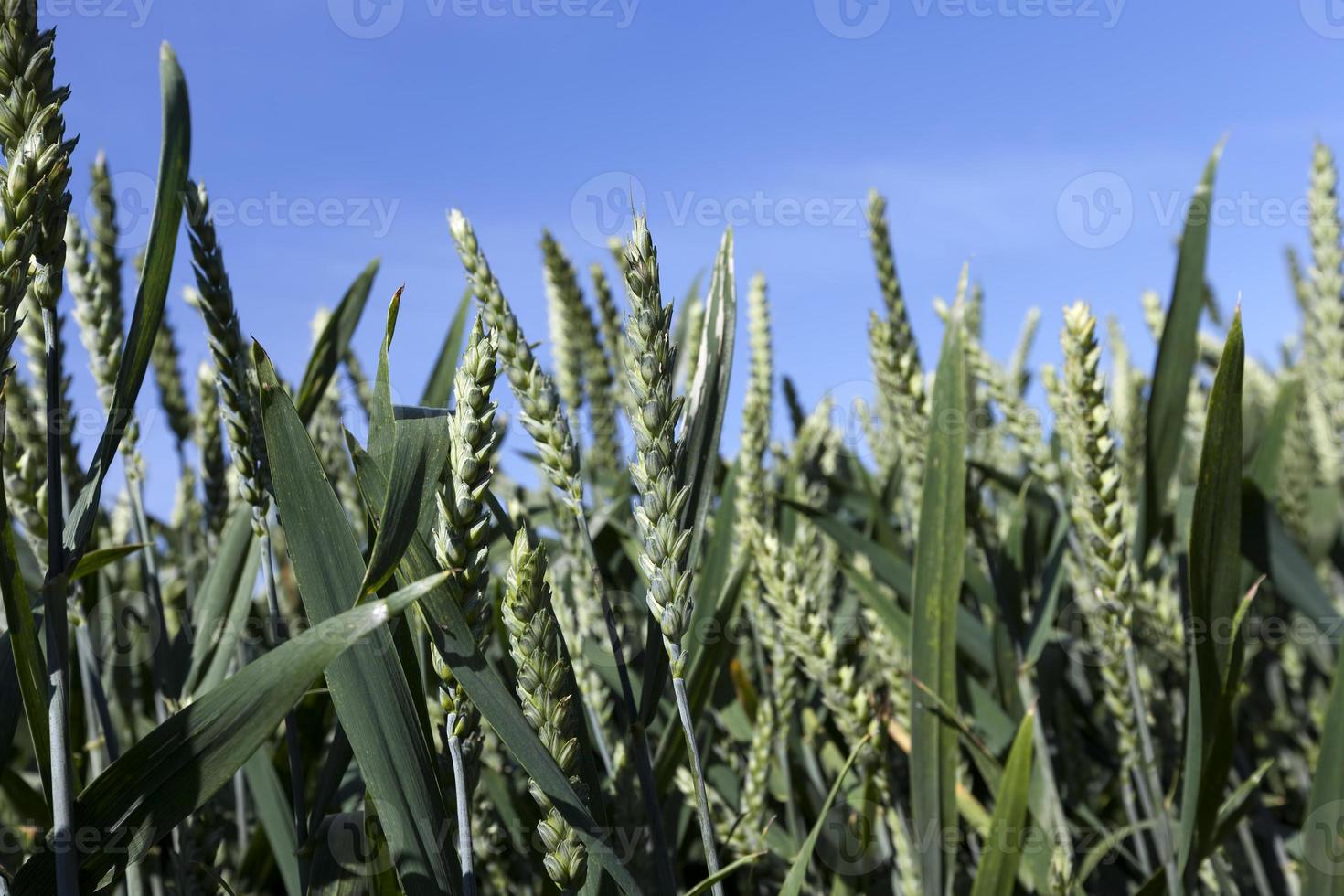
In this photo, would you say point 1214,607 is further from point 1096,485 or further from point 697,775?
point 697,775

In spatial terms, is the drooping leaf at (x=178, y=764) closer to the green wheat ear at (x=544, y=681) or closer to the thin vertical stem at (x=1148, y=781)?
the green wheat ear at (x=544, y=681)

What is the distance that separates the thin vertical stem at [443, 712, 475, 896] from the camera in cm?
65

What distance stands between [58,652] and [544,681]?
0.31 metres

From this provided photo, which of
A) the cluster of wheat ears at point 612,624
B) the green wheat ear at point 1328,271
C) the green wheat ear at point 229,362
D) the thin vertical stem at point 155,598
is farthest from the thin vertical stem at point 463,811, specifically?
the green wheat ear at point 1328,271

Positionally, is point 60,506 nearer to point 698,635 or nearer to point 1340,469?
point 698,635

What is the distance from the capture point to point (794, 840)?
54.9 inches

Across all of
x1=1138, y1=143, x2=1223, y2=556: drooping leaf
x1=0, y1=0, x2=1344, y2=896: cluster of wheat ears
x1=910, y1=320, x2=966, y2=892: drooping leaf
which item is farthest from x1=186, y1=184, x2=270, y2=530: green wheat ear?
x1=1138, y1=143, x2=1223, y2=556: drooping leaf

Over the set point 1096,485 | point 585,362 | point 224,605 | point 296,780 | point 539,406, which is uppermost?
point 585,362

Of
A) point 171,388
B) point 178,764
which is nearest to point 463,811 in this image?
point 178,764

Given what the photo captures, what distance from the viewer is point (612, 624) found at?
81 cm

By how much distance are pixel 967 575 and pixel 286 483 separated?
1190mm

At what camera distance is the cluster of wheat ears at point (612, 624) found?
0.65m

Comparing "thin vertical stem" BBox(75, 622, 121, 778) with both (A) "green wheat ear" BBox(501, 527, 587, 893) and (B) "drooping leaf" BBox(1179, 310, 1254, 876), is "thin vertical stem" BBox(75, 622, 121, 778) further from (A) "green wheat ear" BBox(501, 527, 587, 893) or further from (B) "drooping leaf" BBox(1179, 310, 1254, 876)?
(B) "drooping leaf" BBox(1179, 310, 1254, 876)

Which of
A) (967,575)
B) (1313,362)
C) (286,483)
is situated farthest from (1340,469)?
(286,483)
